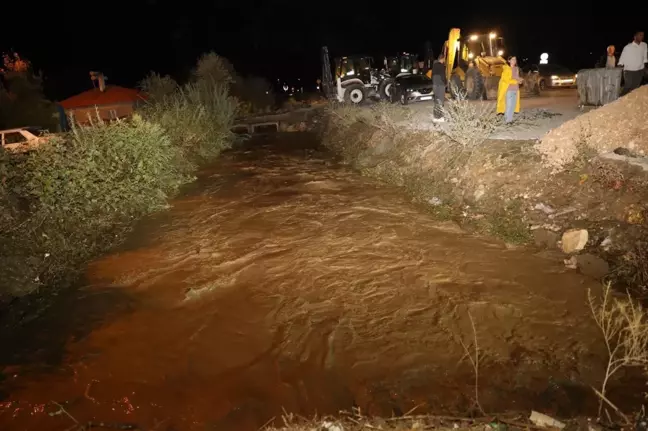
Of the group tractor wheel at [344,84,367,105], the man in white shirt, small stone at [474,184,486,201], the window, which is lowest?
small stone at [474,184,486,201]

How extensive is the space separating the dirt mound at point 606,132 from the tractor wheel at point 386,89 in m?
11.9

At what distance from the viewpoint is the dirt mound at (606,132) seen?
25.0 ft

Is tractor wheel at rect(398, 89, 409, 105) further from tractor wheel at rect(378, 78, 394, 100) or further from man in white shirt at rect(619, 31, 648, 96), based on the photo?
man in white shirt at rect(619, 31, 648, 96)

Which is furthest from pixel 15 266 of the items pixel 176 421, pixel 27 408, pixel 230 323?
pixel 176 421

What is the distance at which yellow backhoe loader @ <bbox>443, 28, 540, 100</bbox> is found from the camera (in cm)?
1534

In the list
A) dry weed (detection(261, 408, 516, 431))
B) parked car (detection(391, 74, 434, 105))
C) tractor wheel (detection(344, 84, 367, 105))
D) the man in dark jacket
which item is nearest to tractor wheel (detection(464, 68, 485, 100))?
parked car (detection(391, 74, 434, 105))

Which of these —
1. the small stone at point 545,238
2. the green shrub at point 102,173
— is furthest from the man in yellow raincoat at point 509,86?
the green shrub at point 102,173

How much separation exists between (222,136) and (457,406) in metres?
15.9

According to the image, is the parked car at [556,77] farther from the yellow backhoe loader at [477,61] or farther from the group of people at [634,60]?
the group of people at [634,60]

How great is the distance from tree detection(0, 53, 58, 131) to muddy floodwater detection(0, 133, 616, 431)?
13.1m

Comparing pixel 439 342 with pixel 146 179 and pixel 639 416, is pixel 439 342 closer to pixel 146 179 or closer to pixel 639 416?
pixel 639 416

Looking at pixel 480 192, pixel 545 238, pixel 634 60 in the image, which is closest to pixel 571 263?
pixel 545 238

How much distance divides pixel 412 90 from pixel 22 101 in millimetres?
16044

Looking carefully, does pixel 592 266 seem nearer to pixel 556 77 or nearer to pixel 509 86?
pixel 509 86
